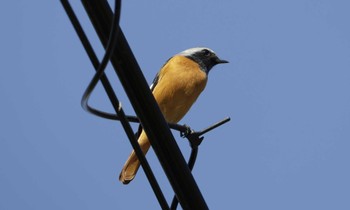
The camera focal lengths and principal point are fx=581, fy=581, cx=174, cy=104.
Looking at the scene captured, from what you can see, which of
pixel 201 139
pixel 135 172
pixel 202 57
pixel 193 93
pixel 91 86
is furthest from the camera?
pixel 202 57

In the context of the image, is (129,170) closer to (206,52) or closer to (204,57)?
(204,57)

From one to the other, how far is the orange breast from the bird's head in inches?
20.8

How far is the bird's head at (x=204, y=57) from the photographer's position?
7.25 m

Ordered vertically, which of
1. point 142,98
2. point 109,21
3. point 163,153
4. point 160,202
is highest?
point 109,21

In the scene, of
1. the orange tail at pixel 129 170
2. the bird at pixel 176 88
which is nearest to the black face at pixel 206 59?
the bird at pixel 176 88

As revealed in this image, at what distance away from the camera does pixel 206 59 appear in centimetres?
761

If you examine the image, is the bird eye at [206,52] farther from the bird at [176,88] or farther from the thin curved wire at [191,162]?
the thin curved wire at [191,162]

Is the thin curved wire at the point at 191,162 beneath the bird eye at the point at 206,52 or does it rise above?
beneath

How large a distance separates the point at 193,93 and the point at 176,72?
30 centimetres

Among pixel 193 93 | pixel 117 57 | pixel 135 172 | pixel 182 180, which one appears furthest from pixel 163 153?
pixel 193 93

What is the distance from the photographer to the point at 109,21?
84.0 inches

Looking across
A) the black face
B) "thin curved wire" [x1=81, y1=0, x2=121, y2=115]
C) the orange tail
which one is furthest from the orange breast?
"thin curved wire" [x1=81, y1=0, x2=121, y2=115]

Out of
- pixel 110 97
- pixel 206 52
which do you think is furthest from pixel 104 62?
pixel 206 52

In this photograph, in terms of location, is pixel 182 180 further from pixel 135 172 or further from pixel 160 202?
pixel 135 172
